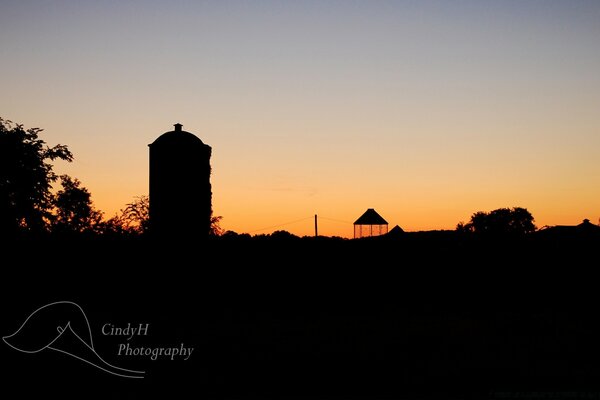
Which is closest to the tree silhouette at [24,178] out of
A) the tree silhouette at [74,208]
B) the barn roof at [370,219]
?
the tree silhouette at [74,208]

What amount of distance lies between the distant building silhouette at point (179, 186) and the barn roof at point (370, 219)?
23.8 meters

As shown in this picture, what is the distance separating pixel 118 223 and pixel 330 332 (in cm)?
4786

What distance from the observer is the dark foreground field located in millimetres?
11781

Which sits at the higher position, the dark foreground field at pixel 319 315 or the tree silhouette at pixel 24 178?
the tree silhouette at pixel 24 178

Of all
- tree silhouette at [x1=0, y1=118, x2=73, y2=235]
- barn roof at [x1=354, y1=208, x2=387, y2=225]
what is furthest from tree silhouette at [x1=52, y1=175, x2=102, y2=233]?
barn roof at [x1=354, y1=208, x2=387, y2=225]

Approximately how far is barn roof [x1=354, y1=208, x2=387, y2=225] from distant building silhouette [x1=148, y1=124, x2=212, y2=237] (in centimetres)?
2378

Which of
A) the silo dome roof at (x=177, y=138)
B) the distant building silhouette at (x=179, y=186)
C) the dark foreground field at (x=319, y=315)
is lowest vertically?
the dark foreground field at (x=319, y=315)

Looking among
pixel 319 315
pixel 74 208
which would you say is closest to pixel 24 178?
pixel 74 208

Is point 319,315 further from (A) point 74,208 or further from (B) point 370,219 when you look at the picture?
(A) point 74,208

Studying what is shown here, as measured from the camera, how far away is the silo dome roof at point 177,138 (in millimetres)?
24750

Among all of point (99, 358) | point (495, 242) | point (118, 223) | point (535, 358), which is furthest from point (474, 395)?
point (118, 223)

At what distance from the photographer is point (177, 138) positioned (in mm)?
24891

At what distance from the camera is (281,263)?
2183 centimetres

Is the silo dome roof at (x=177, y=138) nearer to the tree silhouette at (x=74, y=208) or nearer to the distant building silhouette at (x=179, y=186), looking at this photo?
Result: the distant building silhouette at (x=179, y=186)
